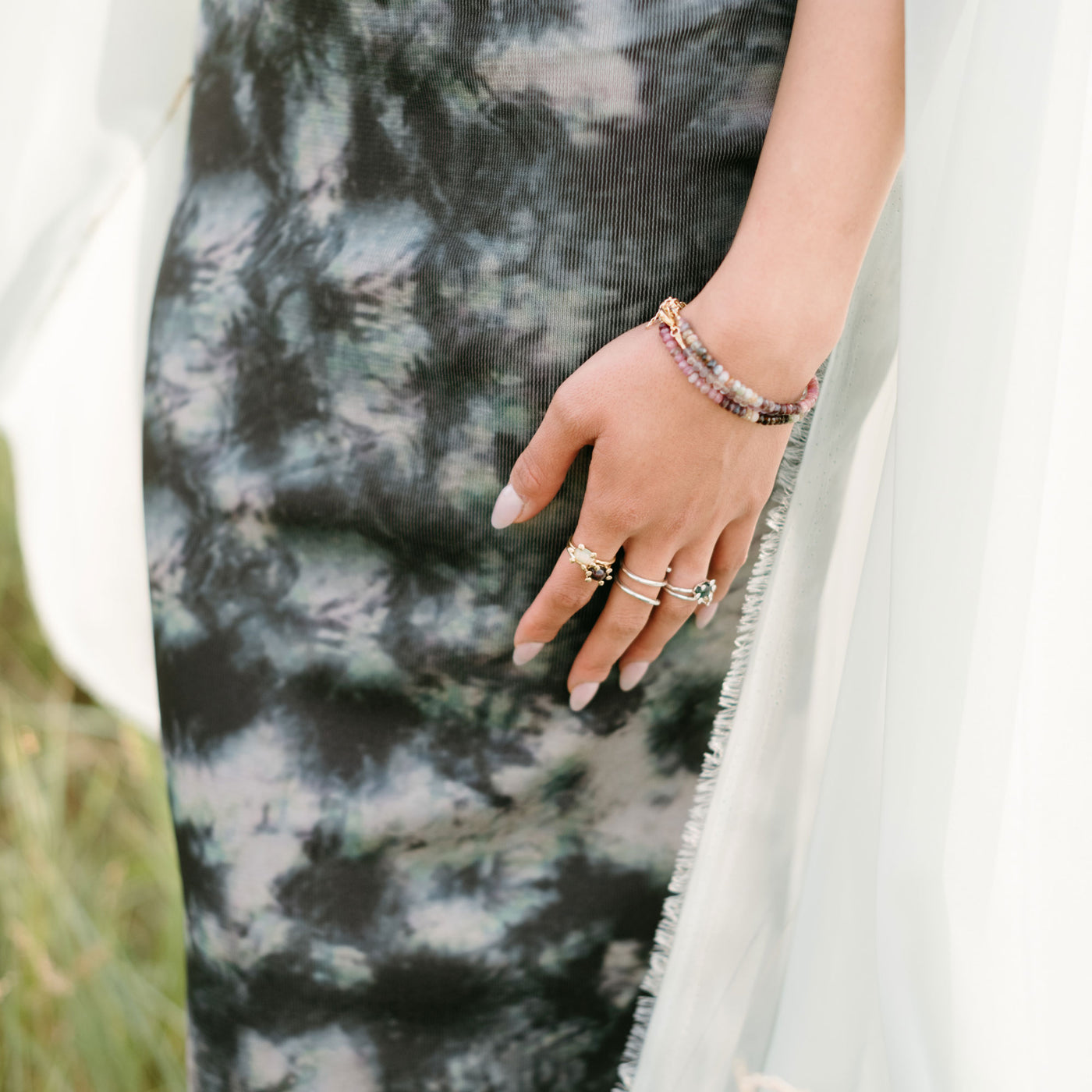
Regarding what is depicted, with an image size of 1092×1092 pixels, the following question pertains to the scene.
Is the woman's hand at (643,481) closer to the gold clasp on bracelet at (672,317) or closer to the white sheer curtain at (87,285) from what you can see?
the gold clasp on bracelet at (672,317)

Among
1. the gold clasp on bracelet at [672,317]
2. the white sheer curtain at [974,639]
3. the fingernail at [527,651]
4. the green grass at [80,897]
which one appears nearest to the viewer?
the white sheer curtain at [974,639]

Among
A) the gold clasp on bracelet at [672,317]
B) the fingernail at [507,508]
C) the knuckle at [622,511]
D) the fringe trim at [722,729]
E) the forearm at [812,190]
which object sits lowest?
the fringe trim at [722,729]

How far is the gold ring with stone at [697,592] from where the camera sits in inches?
26.8

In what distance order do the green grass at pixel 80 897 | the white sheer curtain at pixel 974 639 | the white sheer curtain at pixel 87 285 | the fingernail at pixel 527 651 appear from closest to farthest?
the white sheer curtain at pixel 974 639 → the fingernail at pixel 527 651 → the white sheer curtain at pixel 87 285 → the green grass at pixel 80 897

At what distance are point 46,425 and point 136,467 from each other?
118mm

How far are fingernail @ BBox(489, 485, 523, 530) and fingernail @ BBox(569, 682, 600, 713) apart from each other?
14 cm

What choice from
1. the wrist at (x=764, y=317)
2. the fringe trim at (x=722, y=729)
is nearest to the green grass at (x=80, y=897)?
the fringe trim at (x=722, y=729)

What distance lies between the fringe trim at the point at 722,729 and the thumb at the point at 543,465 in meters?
0.17

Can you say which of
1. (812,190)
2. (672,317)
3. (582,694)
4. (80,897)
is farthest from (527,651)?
(80,897)

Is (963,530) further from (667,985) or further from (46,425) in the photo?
(46,425)

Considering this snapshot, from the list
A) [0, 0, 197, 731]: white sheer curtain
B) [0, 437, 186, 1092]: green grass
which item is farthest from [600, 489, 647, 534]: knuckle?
[0, 437, 186, 1092]: green grass

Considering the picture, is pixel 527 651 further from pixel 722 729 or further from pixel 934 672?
pixel 934 672

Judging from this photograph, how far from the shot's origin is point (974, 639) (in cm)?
54

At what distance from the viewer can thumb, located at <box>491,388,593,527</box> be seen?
2.06 feet
